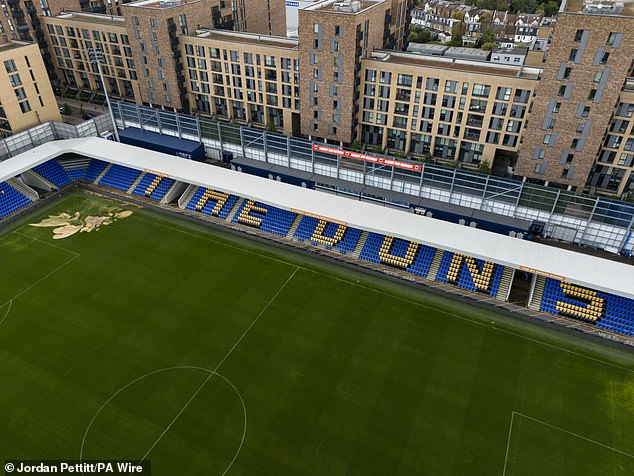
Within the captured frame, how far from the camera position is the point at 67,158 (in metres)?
73.6

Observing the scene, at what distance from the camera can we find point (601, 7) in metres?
52.5

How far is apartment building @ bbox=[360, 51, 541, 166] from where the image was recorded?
65.6 meters

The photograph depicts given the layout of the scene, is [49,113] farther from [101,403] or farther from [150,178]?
[101,403]

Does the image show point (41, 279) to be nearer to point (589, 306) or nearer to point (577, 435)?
point (577, 435)

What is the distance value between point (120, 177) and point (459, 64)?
194 ft

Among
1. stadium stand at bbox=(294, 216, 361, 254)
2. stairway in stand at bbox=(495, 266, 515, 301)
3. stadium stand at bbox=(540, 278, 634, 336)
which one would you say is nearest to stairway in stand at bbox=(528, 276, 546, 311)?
stadium stand at bbox=(540, 278, 634, 336)

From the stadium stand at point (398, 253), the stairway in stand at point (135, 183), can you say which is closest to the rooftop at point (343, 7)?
the stadium stand at point (398, 253)

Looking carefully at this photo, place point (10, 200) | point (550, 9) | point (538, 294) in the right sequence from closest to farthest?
point (538, 294) < point (10, 200) < point (550, 9)

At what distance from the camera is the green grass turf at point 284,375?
36.3 m

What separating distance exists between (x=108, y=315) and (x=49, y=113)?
162ft

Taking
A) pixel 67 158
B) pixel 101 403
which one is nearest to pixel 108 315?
pixel 101 403

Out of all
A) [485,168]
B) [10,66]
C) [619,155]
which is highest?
[10,66]

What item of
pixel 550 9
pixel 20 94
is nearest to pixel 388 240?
pixel 20 94

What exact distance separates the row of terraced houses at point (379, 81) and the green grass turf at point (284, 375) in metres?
29.3
